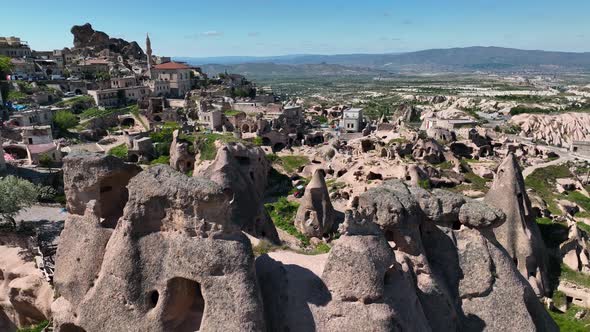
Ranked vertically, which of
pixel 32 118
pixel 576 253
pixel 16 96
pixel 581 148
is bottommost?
pixel 581 148

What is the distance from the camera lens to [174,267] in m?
11.6

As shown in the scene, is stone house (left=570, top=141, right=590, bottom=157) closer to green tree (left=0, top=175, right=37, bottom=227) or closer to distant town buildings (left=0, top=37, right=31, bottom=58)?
green tree (left=0, top=175, right=37, bottom=227)

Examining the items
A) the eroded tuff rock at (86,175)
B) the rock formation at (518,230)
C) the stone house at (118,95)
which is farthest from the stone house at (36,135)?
the rock formation at (518,230)

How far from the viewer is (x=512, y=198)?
2483cm

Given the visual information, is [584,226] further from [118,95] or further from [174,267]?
[118,95]

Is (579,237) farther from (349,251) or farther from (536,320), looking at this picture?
(349,251)

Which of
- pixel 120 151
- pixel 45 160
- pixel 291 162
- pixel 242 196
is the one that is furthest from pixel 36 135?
pixel 242 196

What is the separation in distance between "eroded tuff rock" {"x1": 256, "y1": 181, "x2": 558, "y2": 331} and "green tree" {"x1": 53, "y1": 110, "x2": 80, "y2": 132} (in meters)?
60.7

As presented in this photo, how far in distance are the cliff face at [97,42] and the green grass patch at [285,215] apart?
4296 inches

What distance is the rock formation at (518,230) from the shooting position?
2406 cm

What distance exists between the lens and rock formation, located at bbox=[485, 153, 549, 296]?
78.9 feet

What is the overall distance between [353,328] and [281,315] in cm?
210

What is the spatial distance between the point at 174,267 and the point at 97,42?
460 feet

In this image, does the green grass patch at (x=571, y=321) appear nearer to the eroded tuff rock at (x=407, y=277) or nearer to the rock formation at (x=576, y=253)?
the rock formation at (x=576, y=253)
